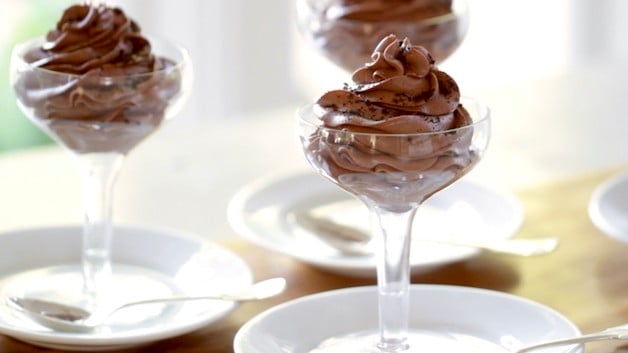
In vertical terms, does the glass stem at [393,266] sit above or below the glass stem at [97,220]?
below

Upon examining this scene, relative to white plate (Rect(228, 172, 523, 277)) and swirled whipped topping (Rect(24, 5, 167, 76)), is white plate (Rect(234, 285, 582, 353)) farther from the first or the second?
swirled whipped topping (Rect(24, 5, 167, 76))

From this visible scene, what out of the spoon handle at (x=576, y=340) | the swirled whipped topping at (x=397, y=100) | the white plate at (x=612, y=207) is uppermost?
the white plate at (x=612, y=207)

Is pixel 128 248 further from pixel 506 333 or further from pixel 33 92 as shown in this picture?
pixel 506 333

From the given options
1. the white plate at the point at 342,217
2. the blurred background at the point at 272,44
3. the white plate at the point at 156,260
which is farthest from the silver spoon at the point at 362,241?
the blurred background at the point at 272,44

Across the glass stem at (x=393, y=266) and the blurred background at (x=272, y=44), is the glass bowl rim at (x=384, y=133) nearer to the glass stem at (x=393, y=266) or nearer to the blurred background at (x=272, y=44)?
the glass stem at (x=393, y=266)

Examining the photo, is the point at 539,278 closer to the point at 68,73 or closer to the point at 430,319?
the point at 430,319

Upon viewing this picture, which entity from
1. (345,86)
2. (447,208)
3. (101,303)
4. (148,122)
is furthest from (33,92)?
(447,208)
